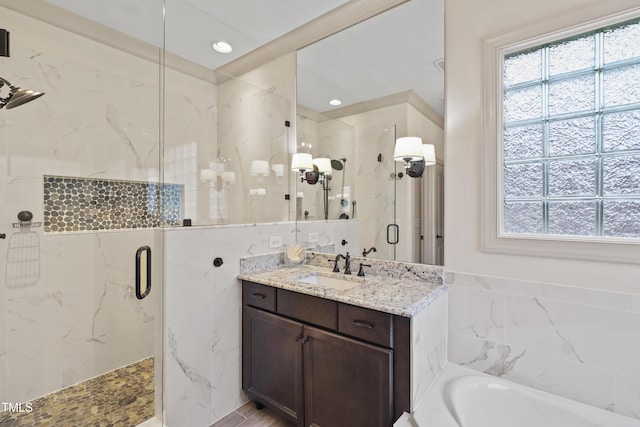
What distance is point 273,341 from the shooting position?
71.5 inches

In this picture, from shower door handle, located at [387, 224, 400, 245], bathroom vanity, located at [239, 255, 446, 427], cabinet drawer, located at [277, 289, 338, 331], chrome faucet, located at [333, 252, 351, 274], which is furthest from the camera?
chrome faucet, located at [333, 252, 351, 274]

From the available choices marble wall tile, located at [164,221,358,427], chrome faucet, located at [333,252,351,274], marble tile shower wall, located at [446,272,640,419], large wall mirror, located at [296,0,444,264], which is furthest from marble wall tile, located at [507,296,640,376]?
marble wall tile, located at [164,221,358,427]

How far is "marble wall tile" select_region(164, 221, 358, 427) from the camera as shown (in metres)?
1.70

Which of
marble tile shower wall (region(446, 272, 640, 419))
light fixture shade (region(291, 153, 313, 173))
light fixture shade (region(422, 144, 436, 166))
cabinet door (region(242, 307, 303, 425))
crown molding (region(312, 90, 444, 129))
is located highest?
crown molding (region(312, 90, 444, 129))

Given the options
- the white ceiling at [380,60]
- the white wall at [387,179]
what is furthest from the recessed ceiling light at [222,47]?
the white wall at [387,179]

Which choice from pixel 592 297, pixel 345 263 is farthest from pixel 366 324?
pixel 592 297

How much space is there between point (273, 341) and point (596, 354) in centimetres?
161

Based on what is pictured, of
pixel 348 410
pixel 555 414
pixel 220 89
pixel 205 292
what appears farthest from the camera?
pixel 220 89

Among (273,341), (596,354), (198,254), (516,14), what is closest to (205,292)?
(198,254)

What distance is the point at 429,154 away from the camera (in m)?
1.77

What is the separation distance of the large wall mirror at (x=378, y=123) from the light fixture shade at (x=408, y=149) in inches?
1.5

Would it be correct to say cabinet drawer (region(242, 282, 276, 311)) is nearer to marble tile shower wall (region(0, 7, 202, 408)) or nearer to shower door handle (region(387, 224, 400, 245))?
marble tile shower wall (region(0, 7, 202, 408))

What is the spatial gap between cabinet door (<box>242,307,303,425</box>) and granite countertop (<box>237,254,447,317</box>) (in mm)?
242

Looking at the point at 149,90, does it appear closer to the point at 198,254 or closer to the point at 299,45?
the point at 299,45
